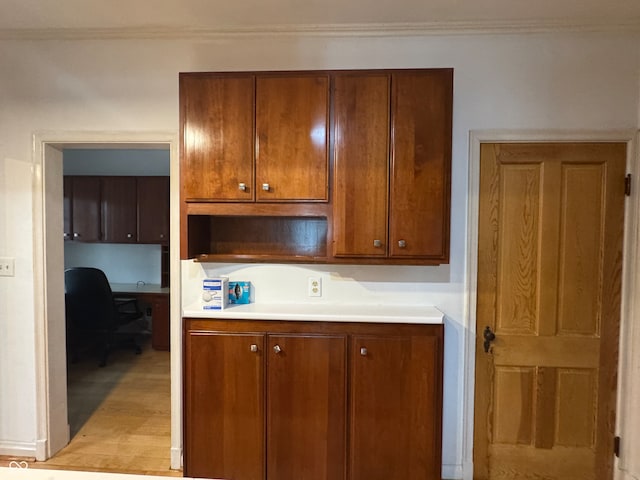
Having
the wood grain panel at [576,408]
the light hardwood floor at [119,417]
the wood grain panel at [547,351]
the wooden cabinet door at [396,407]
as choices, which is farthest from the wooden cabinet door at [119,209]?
the wood grain panel at [576,408]

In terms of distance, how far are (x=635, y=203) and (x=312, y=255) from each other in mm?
1759

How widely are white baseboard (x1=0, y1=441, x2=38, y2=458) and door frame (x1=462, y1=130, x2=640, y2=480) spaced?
2.62m

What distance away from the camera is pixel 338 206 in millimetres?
1856

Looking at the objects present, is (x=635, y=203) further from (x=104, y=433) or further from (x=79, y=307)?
(x=79, y=307)

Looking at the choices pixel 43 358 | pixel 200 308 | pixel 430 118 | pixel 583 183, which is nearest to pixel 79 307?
pixel 43 358

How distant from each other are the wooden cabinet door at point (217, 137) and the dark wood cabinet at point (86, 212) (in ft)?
10.00

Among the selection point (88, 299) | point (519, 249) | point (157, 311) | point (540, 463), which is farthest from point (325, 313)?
point (157, 311)

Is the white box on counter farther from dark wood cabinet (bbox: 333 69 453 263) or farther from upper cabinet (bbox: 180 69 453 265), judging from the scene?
dark wood cabinet (bbox: 333 69 453 263)

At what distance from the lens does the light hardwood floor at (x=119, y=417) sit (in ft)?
7.47

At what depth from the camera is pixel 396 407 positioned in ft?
5.96

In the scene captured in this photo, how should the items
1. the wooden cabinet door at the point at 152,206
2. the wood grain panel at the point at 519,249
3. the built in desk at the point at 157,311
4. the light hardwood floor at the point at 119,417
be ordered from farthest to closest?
the wooden cabinet door at the point at 152,206 → the built in desk at the point at 157,311 → the light hardwood floor at the point at 119,417 → the wood grain panel at the point at 519,249

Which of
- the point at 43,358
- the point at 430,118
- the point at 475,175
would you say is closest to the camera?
the point at 430,118

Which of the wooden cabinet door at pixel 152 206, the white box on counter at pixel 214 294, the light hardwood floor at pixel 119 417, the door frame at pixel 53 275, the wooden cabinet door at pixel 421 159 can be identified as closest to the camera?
the wooden cabinet door at pixel 421 159

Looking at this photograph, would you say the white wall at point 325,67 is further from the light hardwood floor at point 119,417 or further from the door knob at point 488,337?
the light hardwood floor at point 119,417
